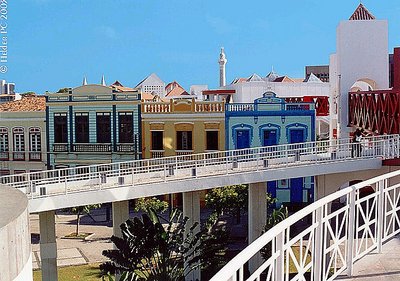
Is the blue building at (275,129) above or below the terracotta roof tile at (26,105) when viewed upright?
below

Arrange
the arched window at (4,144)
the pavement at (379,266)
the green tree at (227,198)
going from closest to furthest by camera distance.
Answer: the pavement at (379,266), the green tree at (227,198), the arched window at (4,144)

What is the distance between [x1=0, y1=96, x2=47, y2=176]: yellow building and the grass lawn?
40.9ft

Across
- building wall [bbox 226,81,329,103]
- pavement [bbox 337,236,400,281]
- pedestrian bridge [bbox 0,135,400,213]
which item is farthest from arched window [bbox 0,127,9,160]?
pavement [bbox 337,236,400,281]

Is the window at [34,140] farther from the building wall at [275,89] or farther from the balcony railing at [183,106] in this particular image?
the building wall at [275,89]

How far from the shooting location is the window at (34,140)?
31.5 m

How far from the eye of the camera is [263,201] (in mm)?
18469

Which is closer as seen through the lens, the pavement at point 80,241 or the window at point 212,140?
→ the pavement at point 80,241

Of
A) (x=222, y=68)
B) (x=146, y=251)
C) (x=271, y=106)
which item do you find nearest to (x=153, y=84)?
(x=222, y=68)

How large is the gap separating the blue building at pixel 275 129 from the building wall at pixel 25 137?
1054cm

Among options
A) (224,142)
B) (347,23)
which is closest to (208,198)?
(224,142)

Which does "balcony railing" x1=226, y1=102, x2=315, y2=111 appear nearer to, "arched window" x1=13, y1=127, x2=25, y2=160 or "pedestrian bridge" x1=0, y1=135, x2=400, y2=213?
"pedestrian bridge" x1=0, y1=135, x2=400, y2=213

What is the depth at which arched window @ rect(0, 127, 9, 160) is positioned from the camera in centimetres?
3216

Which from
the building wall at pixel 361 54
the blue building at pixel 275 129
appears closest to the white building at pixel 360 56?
the building wall at pixel 361 54

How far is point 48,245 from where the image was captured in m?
16.1
